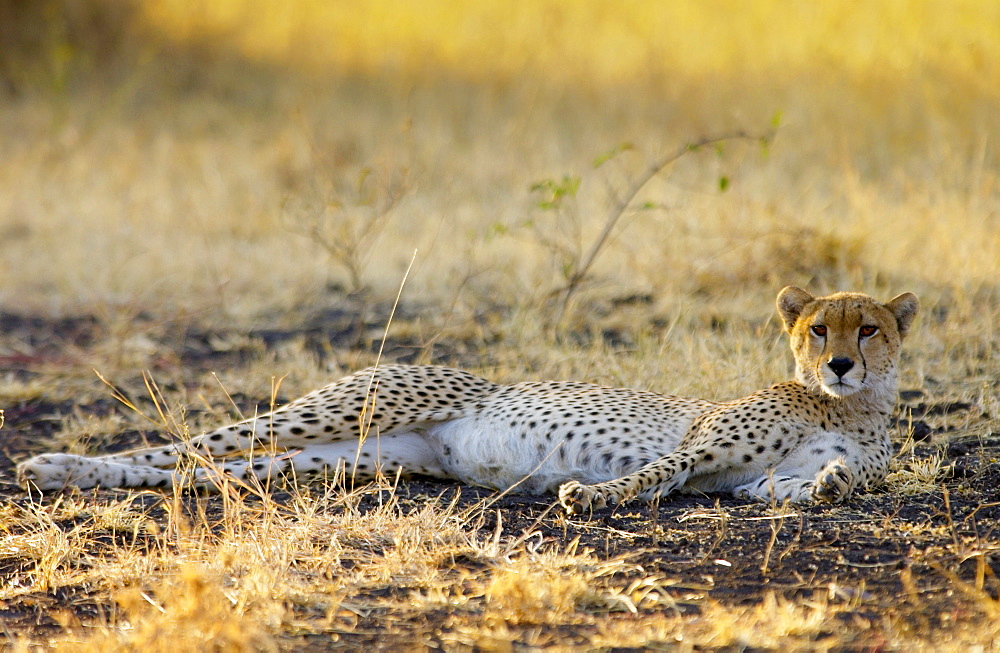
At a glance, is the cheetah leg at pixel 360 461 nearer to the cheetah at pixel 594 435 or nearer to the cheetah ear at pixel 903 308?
the cheetah at pixel 594 435

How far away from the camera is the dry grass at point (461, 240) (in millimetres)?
2533

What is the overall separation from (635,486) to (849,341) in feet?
2.68

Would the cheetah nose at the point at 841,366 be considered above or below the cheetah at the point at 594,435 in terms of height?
above

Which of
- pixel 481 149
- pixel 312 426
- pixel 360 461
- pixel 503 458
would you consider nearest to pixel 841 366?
pixel 503 458

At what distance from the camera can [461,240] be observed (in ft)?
25.3

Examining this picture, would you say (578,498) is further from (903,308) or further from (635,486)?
(903,308)

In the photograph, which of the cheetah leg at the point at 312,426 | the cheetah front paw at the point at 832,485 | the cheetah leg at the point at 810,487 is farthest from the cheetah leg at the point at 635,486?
the cheetah leg at the point at 312,426

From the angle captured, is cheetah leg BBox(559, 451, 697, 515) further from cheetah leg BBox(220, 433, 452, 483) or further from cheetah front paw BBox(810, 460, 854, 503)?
cheetah leg BBox(220, 433, 452, 483)

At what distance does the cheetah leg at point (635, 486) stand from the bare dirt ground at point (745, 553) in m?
0.04

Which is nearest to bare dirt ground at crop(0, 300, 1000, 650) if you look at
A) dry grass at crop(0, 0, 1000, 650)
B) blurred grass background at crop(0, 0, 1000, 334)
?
dry grass at crop(0, 0, 1000, 650)

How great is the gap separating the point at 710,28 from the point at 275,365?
7.75m

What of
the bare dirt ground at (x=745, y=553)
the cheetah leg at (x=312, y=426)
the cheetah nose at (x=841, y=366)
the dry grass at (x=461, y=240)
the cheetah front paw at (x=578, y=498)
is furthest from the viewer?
the cheetah leg at (x=312, y=426)

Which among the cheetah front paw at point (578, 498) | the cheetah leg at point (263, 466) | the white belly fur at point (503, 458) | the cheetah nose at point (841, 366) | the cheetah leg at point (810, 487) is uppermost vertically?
the cheetah nose at point (841, 366)

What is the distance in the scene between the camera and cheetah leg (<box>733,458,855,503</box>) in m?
3.27
